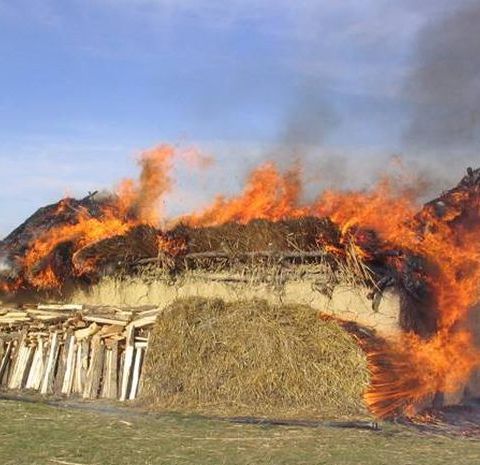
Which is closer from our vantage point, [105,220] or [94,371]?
[94,371]

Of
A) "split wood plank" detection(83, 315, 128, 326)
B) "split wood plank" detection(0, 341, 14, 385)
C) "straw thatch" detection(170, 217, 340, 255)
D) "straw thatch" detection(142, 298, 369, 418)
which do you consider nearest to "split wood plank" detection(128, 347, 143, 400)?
"straw thatch" detection(142, 298, 369, 418)

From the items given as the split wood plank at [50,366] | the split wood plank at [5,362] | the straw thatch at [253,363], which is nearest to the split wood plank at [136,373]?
the straw thatch at [253,363]

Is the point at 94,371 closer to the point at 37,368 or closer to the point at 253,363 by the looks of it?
the point at 37,368

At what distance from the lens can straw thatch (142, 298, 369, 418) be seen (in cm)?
1148

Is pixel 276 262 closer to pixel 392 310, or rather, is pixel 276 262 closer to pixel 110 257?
pixel 392 310

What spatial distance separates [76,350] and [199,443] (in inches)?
224

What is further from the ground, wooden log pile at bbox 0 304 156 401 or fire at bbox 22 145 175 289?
fire at bbox 22 145 175 289

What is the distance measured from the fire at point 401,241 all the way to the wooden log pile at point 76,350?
4.61 feet

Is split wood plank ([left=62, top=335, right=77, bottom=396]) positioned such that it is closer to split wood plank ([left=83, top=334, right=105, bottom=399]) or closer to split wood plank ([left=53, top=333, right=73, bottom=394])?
split wood plank ([left=53, top=333, right=73, bottom=394])

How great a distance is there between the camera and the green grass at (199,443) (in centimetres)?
809

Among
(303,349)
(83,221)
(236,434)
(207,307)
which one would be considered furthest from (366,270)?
(83,221)

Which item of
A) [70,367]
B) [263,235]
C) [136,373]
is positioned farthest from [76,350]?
[263,235]

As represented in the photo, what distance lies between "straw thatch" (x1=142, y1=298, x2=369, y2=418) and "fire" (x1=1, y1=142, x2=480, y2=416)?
543 mm

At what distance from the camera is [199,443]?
899cm
